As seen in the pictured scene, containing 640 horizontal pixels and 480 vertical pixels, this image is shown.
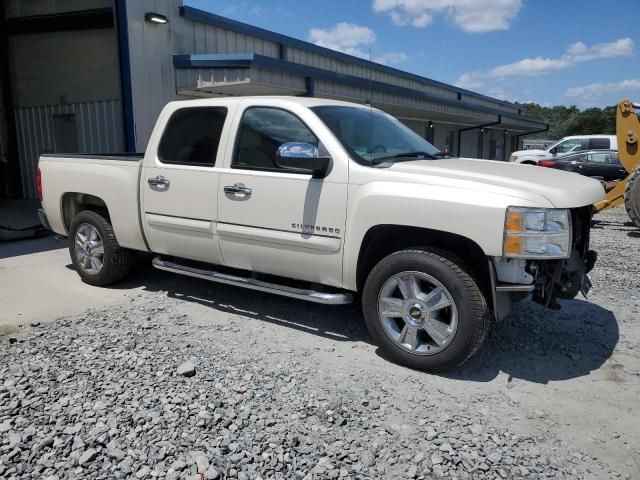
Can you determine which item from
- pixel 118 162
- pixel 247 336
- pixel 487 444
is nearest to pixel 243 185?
pixel 247 336

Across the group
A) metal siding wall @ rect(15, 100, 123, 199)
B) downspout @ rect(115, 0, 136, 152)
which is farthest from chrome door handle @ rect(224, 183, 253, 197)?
metal siding wall @ rect(15, 100, 123, 199)

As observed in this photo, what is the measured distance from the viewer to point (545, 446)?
3031 millimetres

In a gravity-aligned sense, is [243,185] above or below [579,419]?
above

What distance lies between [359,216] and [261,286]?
115cm

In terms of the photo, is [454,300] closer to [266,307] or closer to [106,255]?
[266,307]

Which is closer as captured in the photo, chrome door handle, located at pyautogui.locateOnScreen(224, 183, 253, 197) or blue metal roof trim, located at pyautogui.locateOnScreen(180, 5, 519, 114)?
chrome door handle, located at pyautogui.locateOnScreen(224, 183, 253, 197)

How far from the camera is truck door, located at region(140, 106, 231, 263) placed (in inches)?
192

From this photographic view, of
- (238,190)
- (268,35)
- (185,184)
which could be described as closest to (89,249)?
(185,184)

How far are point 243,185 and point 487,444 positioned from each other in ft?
8.96

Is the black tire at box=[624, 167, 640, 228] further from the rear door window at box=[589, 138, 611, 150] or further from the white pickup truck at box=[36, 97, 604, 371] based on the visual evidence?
the rear door window at box=[589, 138, 611, 150]

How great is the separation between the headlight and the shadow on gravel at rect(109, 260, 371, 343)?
5.17 ft

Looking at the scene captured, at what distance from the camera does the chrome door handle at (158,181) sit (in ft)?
16.8

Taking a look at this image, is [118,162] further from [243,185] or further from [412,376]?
[412,376]

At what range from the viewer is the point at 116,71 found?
37.0ft
